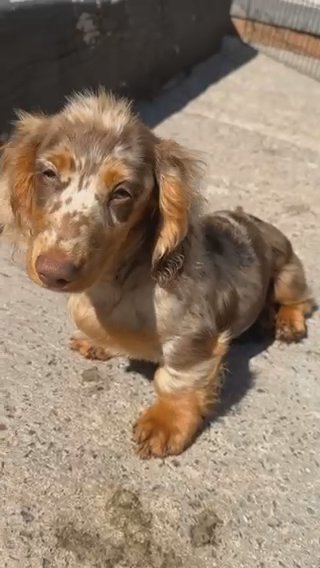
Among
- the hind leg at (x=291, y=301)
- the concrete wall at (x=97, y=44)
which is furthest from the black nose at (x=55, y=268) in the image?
the concrete wall at (x=97, y=44)

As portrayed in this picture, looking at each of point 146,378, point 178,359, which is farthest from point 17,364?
point 178,359

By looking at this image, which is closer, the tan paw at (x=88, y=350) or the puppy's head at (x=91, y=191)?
the puppy's head at (x=91, y=191)

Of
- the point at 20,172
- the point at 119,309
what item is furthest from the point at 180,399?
the point at 20,172

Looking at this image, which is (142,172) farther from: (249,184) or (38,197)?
(249,184)

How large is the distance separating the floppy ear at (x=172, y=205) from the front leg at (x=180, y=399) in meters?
0.38

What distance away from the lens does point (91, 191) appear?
2631 mm

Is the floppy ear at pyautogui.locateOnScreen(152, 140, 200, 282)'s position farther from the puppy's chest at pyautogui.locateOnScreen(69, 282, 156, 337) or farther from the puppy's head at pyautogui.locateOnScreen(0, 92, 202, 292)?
the puppy's chest at pyautogui.locateOnScreen(69, 282, 156, 337)

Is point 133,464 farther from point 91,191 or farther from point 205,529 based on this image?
point 91,191

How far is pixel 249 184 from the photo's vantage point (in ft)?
17.2

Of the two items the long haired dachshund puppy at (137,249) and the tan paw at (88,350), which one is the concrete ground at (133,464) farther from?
the long haired dachshund puppy at (137,249)

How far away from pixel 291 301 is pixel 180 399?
3.27 feet

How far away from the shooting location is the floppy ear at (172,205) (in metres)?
2.87

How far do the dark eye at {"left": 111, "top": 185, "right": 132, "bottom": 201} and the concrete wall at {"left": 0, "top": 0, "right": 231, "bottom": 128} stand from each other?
245 cm

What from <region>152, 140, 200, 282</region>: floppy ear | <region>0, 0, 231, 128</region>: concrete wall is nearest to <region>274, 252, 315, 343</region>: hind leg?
<region>152, 140, 200, 282</region>: floppy ear
